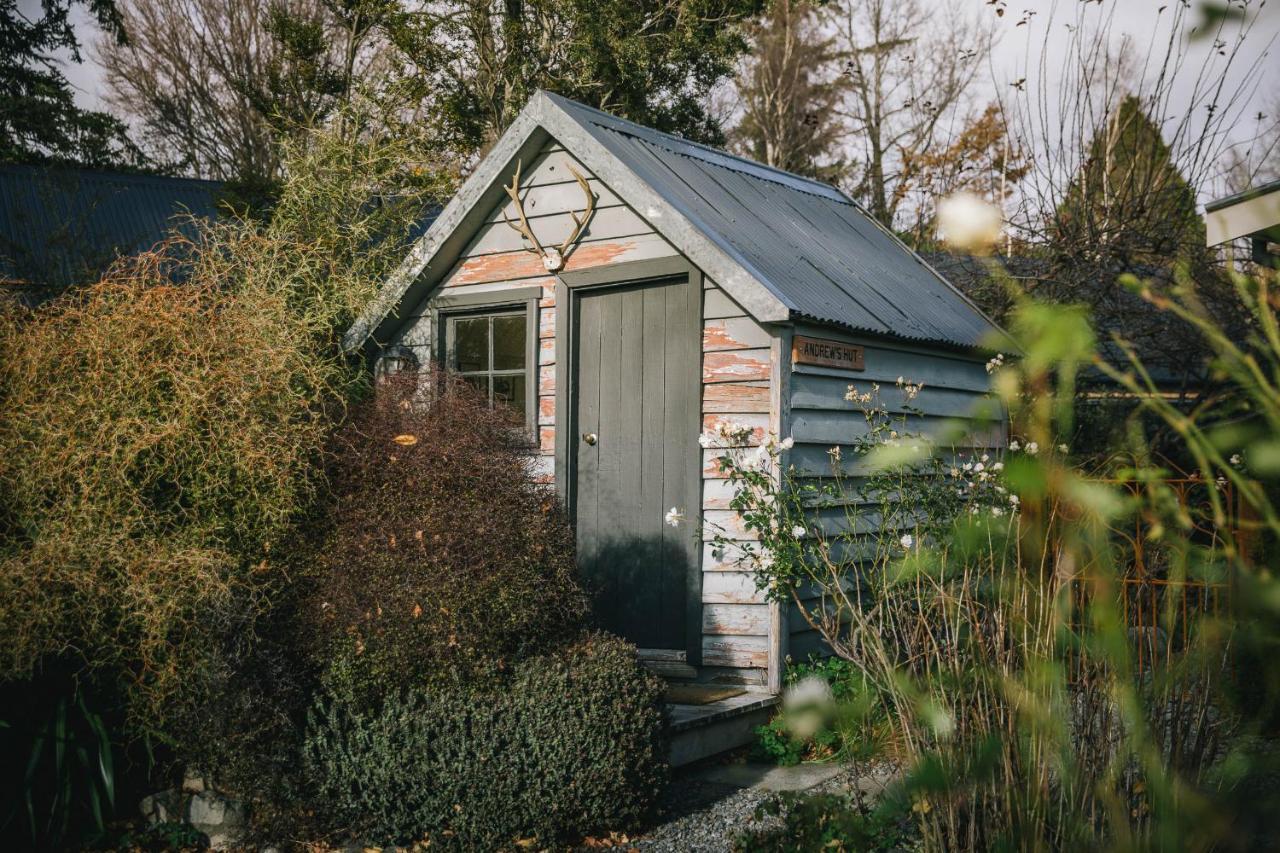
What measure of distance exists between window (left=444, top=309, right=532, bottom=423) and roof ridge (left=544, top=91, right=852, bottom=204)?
1484mm

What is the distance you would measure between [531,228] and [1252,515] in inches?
188

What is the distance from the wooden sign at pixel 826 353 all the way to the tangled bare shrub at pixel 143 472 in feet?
8.84

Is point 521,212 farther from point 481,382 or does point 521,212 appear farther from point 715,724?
point 715,724

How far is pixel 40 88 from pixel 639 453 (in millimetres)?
17691

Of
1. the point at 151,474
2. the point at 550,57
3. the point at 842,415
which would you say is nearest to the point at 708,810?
the point at 842,415

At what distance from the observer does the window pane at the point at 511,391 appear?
7.41 metres

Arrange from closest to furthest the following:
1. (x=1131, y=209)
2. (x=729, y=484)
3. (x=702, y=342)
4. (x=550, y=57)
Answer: (x=729, y=484), (x=702, y=342), (x=1131, y=209), (x=550, y=57)

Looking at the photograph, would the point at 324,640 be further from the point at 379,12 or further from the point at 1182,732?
the point at 379,12

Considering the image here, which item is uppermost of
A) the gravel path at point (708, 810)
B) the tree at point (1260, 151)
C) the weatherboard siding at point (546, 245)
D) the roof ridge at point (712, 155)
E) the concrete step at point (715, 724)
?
the tree at point (1260, 151)

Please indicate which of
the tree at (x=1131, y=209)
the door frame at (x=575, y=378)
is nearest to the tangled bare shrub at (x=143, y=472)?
the door frame at (x=575, y=378)

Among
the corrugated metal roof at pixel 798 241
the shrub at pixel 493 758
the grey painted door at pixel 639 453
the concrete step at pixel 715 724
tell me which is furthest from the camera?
the grey painted door at pixel 639 453

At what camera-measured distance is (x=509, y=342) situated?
7.55m

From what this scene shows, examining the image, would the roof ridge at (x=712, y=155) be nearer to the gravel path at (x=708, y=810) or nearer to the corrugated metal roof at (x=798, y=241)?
the corrugated metal roof at (x=798, y=241)

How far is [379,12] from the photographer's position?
17.4 m
